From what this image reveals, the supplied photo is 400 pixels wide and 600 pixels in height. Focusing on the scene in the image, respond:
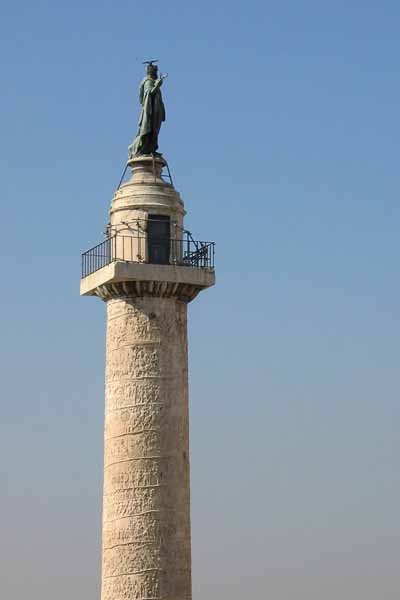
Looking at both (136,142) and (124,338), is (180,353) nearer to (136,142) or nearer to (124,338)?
(124,338)

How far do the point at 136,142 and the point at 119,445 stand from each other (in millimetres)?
8486

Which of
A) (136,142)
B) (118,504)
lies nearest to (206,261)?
(136,142)

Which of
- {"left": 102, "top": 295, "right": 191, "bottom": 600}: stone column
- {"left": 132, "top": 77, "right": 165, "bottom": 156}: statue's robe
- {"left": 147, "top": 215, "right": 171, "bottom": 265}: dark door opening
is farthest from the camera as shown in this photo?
{"left": 132, "top": 77, "right": 165, "bottom": 156}: statue's robe

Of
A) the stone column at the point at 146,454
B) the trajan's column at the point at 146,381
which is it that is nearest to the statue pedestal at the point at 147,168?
the trajan's column at the point at 146,381

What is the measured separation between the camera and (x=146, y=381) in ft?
133

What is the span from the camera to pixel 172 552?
39.9m

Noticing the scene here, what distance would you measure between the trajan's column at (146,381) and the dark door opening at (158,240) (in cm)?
3

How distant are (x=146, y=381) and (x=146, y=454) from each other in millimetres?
1911

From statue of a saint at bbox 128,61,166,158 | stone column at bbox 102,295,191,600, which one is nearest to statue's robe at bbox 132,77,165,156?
statue of a saint at bbox 128,61,166,158

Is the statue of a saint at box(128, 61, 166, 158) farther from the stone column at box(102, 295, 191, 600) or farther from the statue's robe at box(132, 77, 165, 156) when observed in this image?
the stone column at box(102, 295, 191, 600)

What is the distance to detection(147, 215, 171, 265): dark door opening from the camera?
4162 centimetres

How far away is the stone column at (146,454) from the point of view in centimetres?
3978

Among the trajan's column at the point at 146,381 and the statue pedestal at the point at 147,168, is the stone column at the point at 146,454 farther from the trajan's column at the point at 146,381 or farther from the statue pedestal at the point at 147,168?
the statue pedestal at the point at 147,168

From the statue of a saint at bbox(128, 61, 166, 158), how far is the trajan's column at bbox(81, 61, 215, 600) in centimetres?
5
